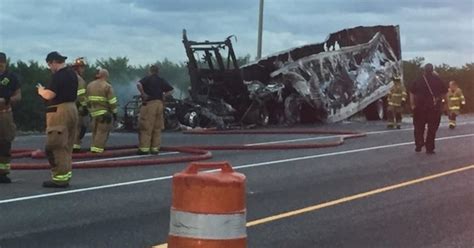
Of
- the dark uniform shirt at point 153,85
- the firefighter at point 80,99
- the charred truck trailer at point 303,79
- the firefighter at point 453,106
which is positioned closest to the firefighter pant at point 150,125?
the dark uniform shirt at point 153,85

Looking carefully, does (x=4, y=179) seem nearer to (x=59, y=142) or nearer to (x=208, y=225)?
(x=59, y=142)

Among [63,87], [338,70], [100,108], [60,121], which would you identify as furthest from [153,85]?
[338,70]

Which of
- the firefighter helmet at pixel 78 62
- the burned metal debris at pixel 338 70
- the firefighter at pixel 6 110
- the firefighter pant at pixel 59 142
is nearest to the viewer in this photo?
the firefighter pant at pixel 59 142

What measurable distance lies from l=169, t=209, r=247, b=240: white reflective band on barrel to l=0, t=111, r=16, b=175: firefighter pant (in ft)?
23.9

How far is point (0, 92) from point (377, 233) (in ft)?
18.8

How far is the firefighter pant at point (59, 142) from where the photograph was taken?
11.4 meters

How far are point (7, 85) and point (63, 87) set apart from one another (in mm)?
978

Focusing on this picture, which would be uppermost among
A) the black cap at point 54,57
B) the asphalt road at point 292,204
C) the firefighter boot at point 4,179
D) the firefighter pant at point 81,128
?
the black cap at point 54,57

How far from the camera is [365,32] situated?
1323 inches

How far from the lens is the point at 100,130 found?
16.6 metres

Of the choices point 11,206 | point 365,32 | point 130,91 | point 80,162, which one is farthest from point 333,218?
point 365,32

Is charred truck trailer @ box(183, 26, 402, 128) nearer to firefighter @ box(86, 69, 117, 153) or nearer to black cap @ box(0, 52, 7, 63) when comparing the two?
firefighter @ box(86, 69, 117, 153)

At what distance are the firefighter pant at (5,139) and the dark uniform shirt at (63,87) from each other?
79 cm

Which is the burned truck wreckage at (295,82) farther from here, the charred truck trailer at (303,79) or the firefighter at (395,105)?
the firefighter at (395,105)
